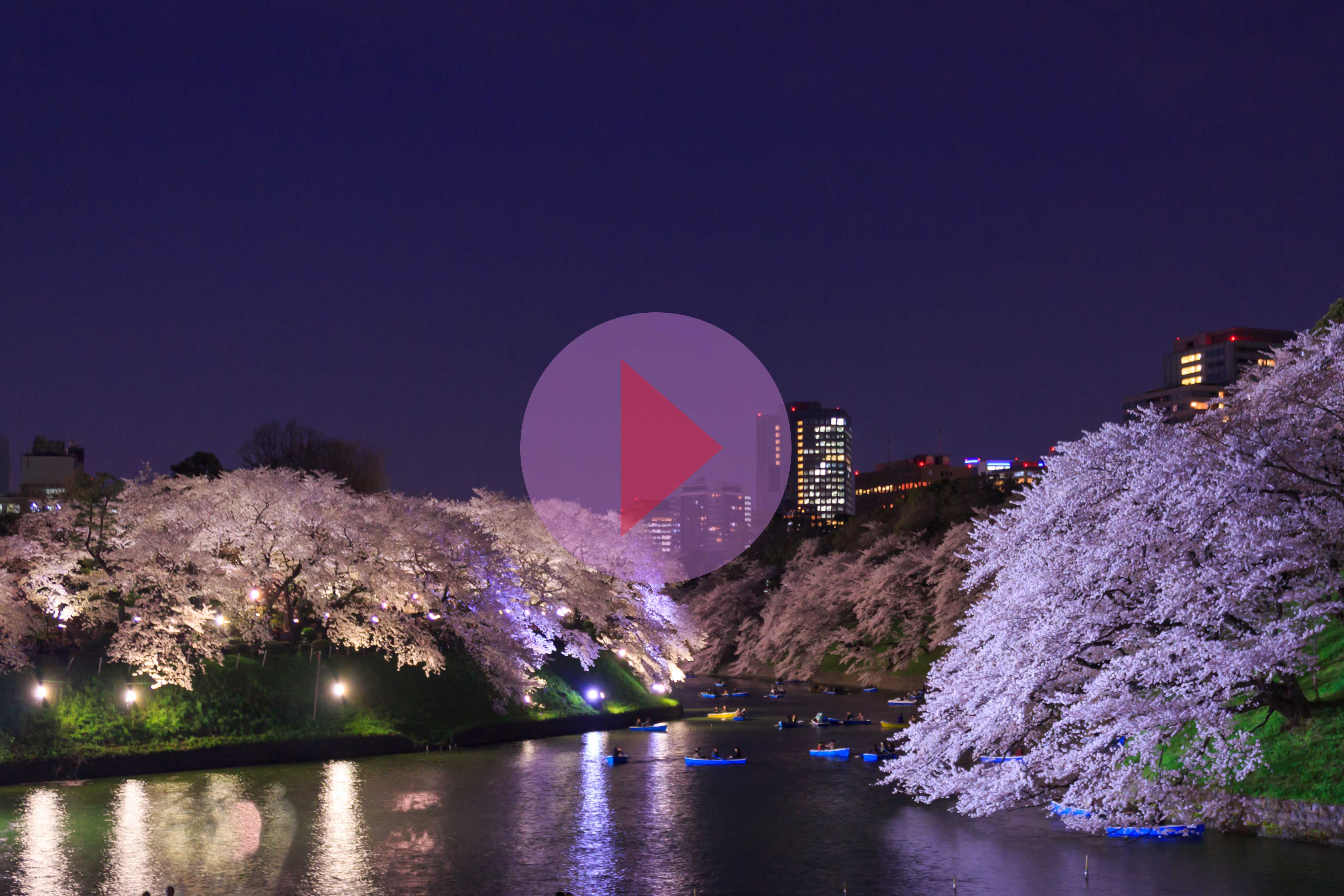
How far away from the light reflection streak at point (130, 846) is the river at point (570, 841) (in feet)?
0.29

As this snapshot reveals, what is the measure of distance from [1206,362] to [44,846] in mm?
197179

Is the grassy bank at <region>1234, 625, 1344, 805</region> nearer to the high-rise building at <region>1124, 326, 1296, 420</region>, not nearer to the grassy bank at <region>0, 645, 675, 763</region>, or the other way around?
the grassy bank at <region>0, 645, 675, 763</region>

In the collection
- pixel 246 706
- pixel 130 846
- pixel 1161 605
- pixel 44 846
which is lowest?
pixel 130 846

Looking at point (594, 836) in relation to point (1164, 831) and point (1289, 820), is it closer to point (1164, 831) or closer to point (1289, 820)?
point (1164, 831)

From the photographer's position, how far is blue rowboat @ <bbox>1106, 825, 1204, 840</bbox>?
2620 cm

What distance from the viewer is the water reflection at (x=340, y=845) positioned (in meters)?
24.5

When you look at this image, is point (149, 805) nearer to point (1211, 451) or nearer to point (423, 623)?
point (423, 623)

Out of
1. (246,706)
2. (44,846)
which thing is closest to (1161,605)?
(44,846)

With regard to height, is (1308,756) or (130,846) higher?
(1308,756)

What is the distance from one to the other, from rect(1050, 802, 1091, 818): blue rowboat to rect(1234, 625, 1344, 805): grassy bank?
3.72 metres

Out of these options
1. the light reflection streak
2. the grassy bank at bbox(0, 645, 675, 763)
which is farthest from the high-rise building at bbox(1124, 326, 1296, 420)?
the light reflection streak

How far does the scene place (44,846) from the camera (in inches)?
1104

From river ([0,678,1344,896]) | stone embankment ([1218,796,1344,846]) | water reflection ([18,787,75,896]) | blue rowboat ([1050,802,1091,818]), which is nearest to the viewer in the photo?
river ([0,678,1344,896])

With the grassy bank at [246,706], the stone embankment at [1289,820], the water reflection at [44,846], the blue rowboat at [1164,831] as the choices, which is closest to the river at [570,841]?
the water reflection at [44,846]
